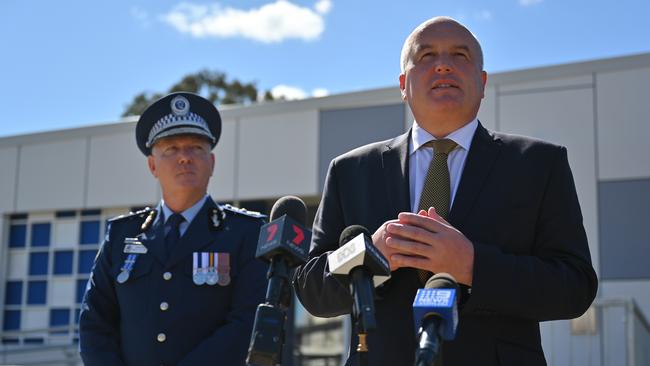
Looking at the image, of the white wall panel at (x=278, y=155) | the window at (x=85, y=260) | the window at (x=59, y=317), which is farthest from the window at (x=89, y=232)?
the white wall panel at (x=278, y=155)

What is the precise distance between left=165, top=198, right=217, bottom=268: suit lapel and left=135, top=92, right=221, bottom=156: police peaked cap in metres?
0.38

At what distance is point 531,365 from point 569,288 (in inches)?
9.9

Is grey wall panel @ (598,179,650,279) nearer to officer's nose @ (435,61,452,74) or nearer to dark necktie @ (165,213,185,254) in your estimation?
dark necktie @ (165,213,185,254)

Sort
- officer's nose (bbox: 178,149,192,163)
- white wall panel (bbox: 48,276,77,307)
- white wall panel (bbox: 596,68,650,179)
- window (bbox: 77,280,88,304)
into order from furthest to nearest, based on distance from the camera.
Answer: white wall panel (bbox: 48,276,77,307), window (bbox: 77,280,88,304), white wall panel (bbox: 596,68,650,179), officer's nose (bbox: 178,149,192,163)

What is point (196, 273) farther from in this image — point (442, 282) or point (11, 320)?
point (11, 320)

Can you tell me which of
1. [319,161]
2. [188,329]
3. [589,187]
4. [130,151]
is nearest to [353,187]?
[188,329]

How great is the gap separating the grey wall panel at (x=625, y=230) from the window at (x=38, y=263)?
11.4 meters

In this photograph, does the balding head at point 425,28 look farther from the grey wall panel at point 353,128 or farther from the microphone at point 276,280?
the grey wall panel at point 353,128

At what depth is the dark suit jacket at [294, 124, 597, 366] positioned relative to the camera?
7.85 feet

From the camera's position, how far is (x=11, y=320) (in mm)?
18062

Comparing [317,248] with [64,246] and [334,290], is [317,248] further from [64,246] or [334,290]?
[64,246]

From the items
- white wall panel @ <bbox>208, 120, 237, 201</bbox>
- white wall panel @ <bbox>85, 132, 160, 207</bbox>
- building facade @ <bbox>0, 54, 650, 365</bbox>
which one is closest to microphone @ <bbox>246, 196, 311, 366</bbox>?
building facade @ <bbox>0, 54, 650, 365</bbox>

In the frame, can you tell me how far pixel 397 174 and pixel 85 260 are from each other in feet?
50.7

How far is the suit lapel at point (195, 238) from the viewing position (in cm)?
382
